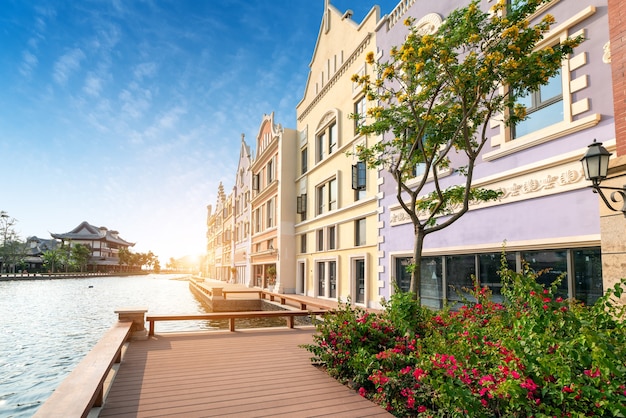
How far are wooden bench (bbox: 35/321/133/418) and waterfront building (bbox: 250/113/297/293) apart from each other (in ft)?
64.1

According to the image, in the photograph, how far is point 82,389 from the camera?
3938 millimetres

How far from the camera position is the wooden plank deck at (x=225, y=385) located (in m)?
4.61

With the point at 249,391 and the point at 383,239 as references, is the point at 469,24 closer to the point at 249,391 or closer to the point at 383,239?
the point at 249,391

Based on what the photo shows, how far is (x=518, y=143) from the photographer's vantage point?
9.36 meters

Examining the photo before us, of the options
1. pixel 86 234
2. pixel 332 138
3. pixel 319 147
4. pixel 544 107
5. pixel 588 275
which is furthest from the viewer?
pixel 86 234

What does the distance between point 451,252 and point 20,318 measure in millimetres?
19661

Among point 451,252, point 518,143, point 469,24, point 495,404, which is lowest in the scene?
point 495,404

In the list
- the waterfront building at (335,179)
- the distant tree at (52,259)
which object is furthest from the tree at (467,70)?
the distant tree at (52,259)

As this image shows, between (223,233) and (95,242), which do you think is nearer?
(223,233)

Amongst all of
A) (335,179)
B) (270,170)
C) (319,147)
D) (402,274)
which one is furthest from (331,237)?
(270,170)

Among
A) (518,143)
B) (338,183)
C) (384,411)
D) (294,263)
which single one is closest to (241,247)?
(294,263)

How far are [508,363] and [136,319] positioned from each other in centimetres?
827

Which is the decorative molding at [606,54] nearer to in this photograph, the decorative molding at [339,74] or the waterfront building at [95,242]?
the decorative molding at [339,74]

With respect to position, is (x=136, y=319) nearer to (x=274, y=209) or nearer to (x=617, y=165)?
(x=617, y=165)
